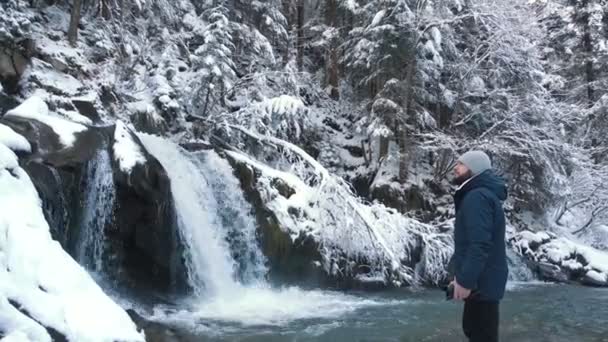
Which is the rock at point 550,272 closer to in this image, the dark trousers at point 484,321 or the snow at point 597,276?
the snow at point 597,276

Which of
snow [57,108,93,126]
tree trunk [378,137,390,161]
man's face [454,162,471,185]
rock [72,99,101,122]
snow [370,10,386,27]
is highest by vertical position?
snow [370,10,386,27]

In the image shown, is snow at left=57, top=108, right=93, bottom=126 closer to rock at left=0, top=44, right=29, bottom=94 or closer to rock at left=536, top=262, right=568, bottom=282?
rock at left=0, top=44, right=29, bottom=94

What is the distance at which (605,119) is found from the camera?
20984mm

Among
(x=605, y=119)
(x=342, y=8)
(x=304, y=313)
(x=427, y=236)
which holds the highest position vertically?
(x=342, y=8)

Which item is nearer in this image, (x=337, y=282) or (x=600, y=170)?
(x=337, y=282)

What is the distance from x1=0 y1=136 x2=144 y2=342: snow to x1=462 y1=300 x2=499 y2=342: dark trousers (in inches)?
94.5

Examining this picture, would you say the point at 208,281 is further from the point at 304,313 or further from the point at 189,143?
the point at 189,143

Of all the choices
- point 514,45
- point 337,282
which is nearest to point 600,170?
point 514,45

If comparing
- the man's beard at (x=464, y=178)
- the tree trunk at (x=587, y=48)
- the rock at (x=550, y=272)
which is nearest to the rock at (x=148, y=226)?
the man's beard at (x=464, y=178)

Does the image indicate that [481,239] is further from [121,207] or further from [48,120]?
[48,120]

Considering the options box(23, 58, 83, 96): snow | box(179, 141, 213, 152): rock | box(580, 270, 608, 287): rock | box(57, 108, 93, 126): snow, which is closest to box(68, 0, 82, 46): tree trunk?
box(23, 58, 83, 96): snow

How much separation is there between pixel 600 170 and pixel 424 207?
679 cm

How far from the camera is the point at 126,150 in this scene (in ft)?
28.4

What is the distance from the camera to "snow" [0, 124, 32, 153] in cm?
598
